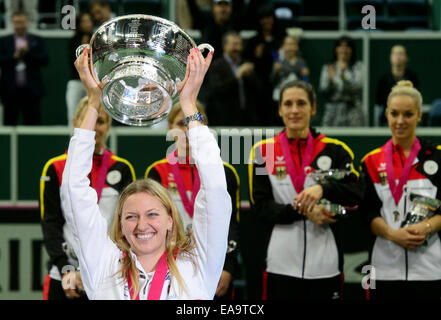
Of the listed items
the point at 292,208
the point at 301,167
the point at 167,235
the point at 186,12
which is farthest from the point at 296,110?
the point at 186,12

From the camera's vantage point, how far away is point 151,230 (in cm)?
222

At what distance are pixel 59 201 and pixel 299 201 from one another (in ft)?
4.00

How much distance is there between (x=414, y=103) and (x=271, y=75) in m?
2.55

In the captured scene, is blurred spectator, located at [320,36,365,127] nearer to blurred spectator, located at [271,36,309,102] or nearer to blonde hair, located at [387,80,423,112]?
blurred spectator, located at [271,36,309,102]

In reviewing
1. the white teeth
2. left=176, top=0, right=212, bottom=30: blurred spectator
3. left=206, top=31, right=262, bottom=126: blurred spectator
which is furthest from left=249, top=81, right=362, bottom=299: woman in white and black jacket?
left=176, top=0, right=212, bottom=30: blurred spectator

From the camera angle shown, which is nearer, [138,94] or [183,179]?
[138,94]

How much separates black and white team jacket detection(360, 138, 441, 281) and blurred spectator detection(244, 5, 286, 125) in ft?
8.26

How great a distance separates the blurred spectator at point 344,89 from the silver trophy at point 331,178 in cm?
253

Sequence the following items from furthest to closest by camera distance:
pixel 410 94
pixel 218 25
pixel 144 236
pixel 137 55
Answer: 1. pixel 218 25
2. pixel 410 94
3. pixel 144 236
4. pixel 137 55

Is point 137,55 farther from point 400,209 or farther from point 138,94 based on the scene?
point 400,209

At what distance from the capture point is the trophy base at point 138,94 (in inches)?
82.0

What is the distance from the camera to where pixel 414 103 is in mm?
3623

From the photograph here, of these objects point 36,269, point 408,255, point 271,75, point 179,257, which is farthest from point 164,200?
point 271,75
